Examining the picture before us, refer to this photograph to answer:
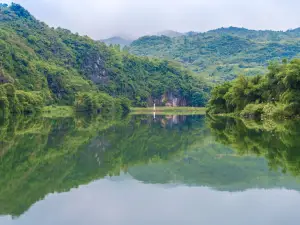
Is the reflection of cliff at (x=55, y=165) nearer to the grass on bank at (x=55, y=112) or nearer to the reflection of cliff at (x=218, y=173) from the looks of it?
the reflection of cliff at (x=218, y=173)

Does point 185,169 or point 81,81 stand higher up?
point 81,81

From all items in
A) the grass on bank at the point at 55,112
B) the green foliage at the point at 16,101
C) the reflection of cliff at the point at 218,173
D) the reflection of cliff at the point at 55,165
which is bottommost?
the grass on bank at the point at 55,112

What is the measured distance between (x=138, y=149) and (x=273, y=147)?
770 centimetres

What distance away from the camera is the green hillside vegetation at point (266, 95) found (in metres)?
51.7

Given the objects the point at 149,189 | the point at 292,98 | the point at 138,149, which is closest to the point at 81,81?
the point at 292,98

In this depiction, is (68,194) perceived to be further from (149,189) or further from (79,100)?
(79,100)

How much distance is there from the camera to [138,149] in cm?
2502

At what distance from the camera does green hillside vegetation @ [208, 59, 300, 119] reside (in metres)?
51.7

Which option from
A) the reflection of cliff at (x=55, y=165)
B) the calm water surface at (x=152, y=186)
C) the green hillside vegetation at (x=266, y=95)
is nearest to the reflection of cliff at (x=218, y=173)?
the calm water surface at (x=152, y=186)

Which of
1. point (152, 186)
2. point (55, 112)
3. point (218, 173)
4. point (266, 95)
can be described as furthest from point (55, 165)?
point (55, 112)

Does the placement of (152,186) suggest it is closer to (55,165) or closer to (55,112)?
(55,165)

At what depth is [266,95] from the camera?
61.8 metres

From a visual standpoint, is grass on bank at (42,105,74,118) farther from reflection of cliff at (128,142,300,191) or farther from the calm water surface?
reflection of cliff at (128,142,300,191)

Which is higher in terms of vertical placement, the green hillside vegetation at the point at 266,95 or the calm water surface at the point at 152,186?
the green hillside vegetation at the point at 266,95
